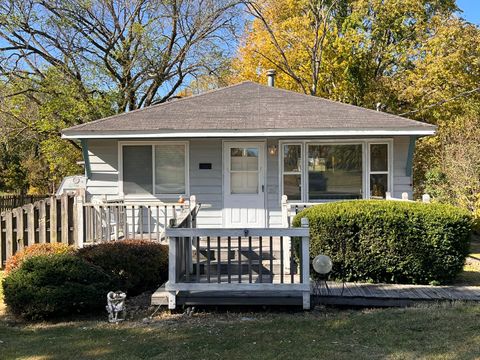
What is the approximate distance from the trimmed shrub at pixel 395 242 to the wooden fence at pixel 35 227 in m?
5.43

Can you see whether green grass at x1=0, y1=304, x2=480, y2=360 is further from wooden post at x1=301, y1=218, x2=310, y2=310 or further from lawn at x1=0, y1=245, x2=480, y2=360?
wooden post at x1=301, y1=218, x2=310, y2=310

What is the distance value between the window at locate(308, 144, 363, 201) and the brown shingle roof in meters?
0.73

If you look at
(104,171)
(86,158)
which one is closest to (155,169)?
(104,171)

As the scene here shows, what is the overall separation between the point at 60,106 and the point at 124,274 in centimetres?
1296

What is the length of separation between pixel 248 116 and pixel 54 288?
5876 mm

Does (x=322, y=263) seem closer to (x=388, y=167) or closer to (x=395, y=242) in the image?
(x=395, y=242)

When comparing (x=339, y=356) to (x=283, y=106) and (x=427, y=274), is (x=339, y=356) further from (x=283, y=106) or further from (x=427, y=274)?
(x=283, y=106)

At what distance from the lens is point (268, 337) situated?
14.5 ft

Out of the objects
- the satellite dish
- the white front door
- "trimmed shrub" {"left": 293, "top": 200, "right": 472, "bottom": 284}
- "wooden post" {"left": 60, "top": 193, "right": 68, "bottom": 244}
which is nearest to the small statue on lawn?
the satellite dish

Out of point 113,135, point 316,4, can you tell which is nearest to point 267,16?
point 316,4

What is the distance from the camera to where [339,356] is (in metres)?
3.81

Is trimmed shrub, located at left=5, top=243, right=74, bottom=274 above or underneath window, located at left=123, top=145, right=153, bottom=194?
underneath

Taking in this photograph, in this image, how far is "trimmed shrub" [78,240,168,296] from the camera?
6.44 metres

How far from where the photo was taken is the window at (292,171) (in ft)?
32.3
